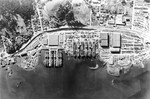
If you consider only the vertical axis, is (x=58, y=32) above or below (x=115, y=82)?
above

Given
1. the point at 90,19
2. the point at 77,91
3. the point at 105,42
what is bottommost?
the point at 77,91

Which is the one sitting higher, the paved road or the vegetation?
the vegetation

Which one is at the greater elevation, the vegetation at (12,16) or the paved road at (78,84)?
the vegetation at (12,16)

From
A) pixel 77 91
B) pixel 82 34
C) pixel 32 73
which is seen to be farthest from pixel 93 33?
pixel 32 73

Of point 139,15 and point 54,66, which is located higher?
point 139,15

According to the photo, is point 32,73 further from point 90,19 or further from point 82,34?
point 90,19

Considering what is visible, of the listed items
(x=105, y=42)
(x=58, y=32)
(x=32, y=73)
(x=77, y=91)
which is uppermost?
(x=58, y=32)

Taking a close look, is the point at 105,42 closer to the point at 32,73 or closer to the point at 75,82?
the point at 75,82

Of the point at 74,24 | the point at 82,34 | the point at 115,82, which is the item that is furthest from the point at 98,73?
the point at 74,24

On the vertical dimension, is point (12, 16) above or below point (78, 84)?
above
